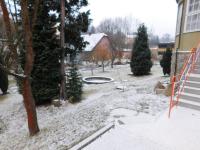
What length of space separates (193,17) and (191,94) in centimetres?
369

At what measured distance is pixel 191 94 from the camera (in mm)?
5758

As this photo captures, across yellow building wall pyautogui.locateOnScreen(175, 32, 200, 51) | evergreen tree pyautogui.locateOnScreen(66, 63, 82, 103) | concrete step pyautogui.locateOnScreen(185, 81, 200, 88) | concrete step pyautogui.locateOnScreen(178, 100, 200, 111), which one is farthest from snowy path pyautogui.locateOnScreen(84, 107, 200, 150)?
evergreen tree pyautogui.locateOnScreen(66, 63, 82, 103)

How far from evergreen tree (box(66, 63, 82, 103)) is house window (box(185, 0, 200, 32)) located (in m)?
6.00

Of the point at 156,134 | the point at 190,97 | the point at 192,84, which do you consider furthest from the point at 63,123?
the point at 192,84

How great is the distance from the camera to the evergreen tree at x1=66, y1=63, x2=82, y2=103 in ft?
31.1

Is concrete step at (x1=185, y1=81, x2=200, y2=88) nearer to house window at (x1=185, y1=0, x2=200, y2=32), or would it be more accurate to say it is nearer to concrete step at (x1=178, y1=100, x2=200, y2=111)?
concrete step at (x1=178, y1=100, x2=200, y2=111)

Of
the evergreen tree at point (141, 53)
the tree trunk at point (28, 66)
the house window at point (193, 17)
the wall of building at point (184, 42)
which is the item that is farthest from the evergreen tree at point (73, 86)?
the evergreen tree at point (141, 53)

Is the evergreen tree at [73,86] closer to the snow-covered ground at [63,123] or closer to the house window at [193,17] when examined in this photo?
the snow-covered ground at [63,123]

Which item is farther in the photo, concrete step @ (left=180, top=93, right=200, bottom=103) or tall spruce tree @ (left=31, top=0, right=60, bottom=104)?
tall spruce tree @ (left=31, top=0, right=60, bottom=104)

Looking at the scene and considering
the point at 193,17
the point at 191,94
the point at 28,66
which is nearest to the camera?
the point at 28,66

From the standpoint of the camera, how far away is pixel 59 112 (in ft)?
26.4

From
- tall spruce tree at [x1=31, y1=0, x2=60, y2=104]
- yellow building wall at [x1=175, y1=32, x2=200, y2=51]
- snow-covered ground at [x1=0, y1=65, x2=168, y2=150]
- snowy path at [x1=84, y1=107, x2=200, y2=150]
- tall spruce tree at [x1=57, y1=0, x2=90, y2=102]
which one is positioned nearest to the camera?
snowy path at [x1=84, y1=107, x2=200, y2=150]

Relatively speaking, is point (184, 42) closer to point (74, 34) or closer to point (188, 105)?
point (188, 105)

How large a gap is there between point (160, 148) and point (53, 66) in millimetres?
6906
